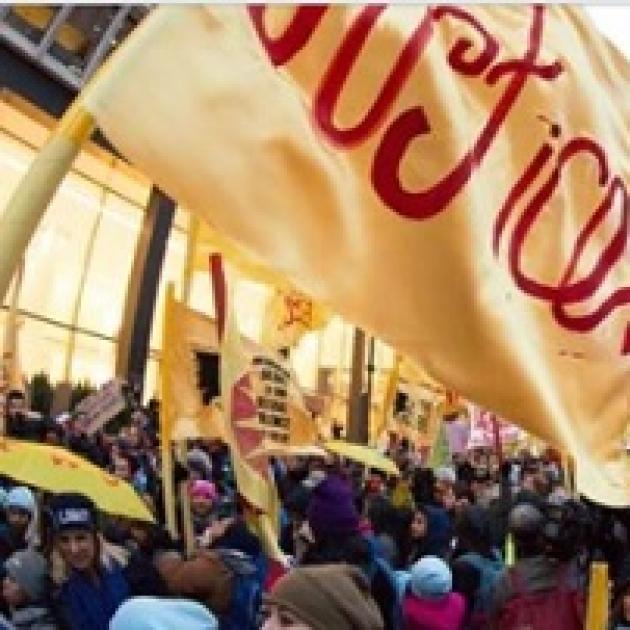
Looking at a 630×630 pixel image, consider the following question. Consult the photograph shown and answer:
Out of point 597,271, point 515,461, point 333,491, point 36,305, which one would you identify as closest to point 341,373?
point 36,305

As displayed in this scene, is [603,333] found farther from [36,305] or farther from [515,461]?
[36,305]

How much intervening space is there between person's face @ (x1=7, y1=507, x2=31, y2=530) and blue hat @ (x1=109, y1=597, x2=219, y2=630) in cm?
314

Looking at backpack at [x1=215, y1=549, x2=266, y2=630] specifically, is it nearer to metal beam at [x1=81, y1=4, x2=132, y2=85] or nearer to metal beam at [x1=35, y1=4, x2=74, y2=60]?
metal beam at [x1=35, y1=4, x2=74, y2=60]

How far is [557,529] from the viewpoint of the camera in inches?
193

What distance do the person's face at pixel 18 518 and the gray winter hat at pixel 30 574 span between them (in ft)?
5.03

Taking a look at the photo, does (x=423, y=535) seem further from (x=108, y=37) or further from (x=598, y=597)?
(x=108, y=37)

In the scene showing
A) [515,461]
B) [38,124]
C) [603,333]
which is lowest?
[515,461]

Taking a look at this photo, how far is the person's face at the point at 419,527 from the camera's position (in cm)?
746

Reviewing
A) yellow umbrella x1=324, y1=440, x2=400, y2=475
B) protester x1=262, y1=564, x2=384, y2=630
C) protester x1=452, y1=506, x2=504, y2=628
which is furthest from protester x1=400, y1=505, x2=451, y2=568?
protester x1=262, y1=564, x2=384, y2=630

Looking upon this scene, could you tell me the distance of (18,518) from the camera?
20.2 feet

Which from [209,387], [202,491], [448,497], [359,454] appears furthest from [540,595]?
[359,454]

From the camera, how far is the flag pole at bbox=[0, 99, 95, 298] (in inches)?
76.0

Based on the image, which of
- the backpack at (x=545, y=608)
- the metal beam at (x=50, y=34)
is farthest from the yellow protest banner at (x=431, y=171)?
the metal beam at (x=50, y=34)

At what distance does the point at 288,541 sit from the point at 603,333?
177 inches
